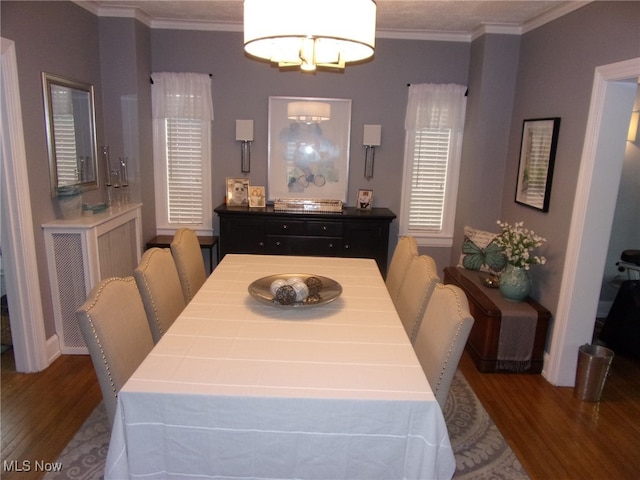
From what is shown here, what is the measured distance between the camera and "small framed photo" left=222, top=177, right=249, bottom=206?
447cm

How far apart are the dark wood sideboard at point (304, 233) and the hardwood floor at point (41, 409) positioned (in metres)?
1.63

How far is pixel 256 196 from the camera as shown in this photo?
4.43 meters

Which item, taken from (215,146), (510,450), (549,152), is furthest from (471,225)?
(215,146)

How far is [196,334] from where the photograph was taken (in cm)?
187

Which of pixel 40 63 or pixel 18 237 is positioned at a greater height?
pixel 40 63

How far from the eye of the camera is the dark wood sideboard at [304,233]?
4.23 meters

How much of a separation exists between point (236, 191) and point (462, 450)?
3.04m

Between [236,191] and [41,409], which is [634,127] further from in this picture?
[41,409]

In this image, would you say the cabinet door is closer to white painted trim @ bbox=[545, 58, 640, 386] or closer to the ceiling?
the ceiling

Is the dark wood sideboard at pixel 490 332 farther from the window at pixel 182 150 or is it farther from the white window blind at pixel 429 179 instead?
the window at pixel 182 150


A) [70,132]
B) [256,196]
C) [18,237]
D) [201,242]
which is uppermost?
[70,132]

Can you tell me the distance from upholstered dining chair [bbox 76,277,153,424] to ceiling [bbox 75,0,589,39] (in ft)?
8.71

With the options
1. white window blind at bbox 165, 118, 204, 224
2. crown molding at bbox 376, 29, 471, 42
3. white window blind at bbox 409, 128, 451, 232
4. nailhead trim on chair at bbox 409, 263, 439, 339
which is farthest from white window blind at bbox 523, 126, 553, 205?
white window blind at bbox 165, 118, 204, 224

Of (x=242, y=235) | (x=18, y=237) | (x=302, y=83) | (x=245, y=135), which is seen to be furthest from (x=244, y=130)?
(x=18, y=237)
